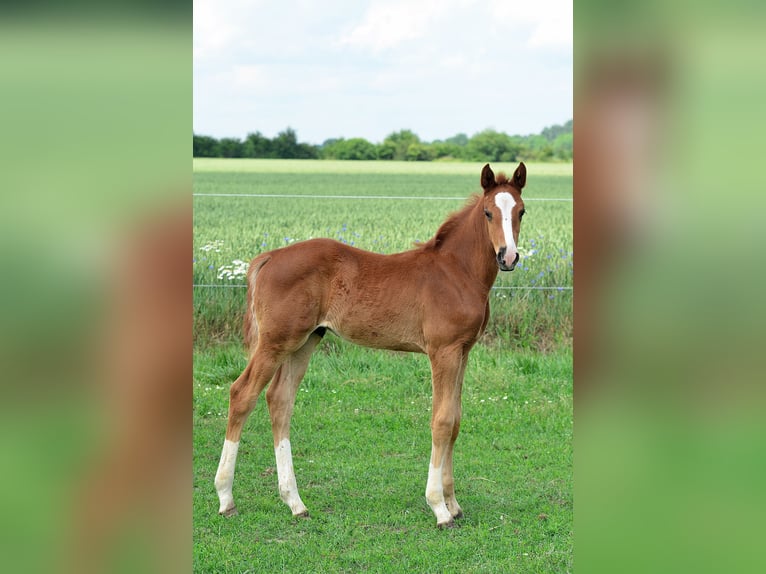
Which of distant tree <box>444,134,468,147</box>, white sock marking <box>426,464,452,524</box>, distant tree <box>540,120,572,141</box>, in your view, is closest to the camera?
white sock marking <box>426,464,452,524</box>

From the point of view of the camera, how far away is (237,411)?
15.6 ft

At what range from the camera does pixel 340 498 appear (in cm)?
511

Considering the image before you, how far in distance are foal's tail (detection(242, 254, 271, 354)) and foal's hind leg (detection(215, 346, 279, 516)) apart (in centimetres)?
33

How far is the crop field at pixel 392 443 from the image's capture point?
4.33 metres

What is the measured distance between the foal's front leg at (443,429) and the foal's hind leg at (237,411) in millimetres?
968

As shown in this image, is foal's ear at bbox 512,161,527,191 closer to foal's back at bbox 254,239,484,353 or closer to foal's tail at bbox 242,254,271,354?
foal's back at bbox 254,239,484,353

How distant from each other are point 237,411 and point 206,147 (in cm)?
3223

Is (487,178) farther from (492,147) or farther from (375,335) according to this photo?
(492,147)

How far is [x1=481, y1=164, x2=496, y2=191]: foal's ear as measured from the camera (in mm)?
4453

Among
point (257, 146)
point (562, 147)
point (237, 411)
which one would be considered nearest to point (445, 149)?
point (562, 147)

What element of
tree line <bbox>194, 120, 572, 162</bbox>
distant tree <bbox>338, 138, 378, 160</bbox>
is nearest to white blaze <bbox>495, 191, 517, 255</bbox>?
tree line <bbox>194, 120, 572, 162</bbox>
